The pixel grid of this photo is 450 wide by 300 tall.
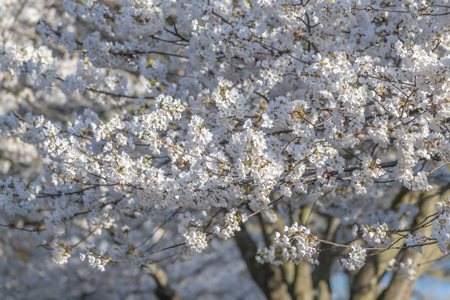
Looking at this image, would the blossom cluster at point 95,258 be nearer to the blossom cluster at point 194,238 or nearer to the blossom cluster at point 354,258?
the blossom cluster at point 194,238

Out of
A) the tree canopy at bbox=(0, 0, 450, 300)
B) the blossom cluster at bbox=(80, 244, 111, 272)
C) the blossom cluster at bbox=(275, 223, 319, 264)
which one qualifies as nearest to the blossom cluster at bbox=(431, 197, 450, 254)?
the tree canopy at bbox=(0, 0, 450, 300)

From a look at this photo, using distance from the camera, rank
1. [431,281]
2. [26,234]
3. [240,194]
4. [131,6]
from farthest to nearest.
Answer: [431,281], [26,234], [131,6], [240,194]

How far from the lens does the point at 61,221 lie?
5.27 meters

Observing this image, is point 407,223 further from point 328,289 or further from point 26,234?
point 26,234

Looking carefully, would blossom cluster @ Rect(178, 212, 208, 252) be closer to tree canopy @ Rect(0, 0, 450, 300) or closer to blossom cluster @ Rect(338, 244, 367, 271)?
tree canopy @ Rect(0, 0, 450, 300)

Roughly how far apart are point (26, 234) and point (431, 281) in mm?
11380

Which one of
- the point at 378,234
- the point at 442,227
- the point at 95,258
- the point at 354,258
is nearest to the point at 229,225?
the point at 354,258

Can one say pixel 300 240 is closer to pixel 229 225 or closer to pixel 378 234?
pixel 229 225

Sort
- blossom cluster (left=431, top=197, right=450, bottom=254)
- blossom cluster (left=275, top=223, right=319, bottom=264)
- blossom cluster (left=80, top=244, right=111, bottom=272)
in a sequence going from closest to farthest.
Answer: blossom cluster (left=431, top=197, right=450, bottom=254)
blossom cluster (left=275, top=223, right=319, bottom=264)
blossom cluster (left=80, top=244, right=111, bottom=272)

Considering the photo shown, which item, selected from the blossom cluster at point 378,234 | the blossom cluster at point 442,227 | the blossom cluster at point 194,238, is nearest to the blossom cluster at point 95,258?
the blossom cluster at point 194,238

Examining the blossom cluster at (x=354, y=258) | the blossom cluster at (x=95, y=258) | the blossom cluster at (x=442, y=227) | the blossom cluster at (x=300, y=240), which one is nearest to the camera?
the blossom cluster at (x=442, y=227)

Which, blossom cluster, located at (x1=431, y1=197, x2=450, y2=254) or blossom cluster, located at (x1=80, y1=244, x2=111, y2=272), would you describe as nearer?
blossom cluster, located at (x1=431, y1=197, x2=450, y2=254)

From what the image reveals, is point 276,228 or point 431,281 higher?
point 431,281

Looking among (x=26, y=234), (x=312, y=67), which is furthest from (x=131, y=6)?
(x=26, y=234)
